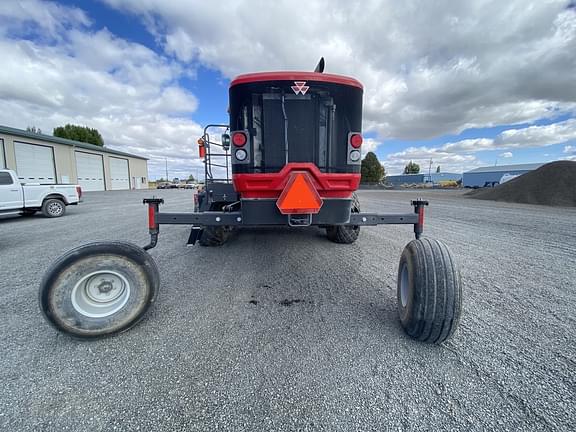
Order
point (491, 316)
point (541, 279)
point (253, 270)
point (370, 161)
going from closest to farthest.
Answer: point (491, 316) → point (541, 279) → point (253, 270) → point (370, 161)

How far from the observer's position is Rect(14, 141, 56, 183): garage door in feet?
74.2

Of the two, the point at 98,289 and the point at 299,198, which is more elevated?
the point at 299,198

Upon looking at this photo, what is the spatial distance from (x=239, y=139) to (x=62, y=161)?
3385 centimetres

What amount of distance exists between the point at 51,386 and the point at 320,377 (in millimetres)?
1881

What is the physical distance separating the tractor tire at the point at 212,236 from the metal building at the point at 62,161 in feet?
75.8

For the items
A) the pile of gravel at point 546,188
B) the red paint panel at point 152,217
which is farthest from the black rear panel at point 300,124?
the pile of gravel at point 546,188

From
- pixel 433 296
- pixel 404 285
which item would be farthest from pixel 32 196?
pixel 433 296

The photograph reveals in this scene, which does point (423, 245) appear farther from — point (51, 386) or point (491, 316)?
point (51, 386)

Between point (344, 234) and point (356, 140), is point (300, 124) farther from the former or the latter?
point (344, 234)

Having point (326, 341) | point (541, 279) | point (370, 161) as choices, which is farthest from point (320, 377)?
point (370, 161)

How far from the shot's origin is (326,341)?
2131mm

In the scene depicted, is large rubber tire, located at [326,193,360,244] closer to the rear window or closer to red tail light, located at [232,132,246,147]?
red tail light, located at [232,132,246,147]

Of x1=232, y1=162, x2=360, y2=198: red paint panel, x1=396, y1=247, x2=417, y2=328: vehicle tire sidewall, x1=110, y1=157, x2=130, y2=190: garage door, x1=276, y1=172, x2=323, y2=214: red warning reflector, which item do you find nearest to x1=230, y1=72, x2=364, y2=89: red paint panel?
x1=232, y1=162, x2=360, y2=198: red paint panel

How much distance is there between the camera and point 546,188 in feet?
57.5
